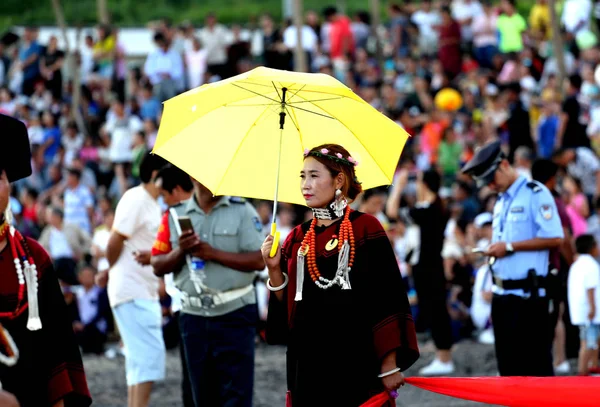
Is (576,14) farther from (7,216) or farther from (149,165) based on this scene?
(7,216)

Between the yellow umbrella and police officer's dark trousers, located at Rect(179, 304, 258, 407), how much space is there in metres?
1.31

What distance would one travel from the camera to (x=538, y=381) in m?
6.49

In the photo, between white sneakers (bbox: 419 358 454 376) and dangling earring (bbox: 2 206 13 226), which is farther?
white sneakers (bbox: 419 358 454 376)

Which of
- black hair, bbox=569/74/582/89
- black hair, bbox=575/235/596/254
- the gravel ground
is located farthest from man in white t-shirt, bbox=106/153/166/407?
black hair, bbox=569/74/582/89

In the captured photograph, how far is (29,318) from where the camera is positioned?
544cm

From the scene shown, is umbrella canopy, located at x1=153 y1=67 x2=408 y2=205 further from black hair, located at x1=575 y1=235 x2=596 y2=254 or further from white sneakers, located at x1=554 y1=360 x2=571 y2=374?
white sneakers, located at x1=554 y1=360 x2=571 y2=374

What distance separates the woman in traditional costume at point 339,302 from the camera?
6000 millimetres

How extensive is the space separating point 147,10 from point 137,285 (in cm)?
2657

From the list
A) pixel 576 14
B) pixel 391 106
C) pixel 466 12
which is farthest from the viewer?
pixel 466 12

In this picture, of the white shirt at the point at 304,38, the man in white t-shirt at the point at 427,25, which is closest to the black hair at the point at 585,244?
the white shirt at the point at 304,38

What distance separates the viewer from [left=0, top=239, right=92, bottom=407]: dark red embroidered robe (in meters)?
5.38

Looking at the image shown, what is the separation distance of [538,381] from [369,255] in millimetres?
1248

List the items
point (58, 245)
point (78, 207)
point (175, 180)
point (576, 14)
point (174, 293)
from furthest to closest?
point (576, 14), point (78, 207), point (58, 245), point (175, 180), point (174, 293)

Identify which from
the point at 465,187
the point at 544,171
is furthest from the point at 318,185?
the point at 465,187
